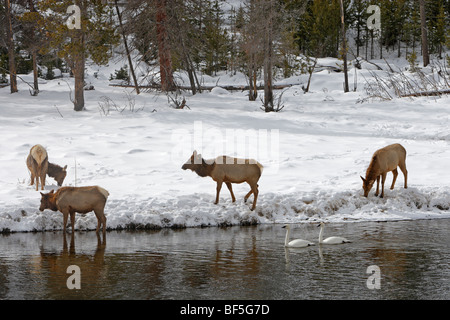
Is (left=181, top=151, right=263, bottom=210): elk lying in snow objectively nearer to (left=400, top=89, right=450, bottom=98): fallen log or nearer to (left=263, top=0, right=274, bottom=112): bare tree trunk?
(left=263, top=0, right=274, bottom=112): bare tree trunk

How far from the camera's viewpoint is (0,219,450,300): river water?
25.8 feet

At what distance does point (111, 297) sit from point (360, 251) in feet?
15.0

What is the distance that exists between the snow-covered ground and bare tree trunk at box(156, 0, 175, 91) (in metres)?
1.26

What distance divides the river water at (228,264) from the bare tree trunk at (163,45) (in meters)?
20.4

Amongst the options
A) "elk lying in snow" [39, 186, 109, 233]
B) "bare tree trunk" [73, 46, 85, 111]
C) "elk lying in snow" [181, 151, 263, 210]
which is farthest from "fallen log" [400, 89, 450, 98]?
→ "elk lying in snow" [39, 186, 109, 233]

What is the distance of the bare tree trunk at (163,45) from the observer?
3142 cm

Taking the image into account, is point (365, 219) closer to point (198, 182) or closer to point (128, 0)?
point (198, 182)

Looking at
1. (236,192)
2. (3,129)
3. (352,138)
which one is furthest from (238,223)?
(3,129)

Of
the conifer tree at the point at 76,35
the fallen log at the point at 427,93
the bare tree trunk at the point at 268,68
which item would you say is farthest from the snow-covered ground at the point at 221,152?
the conifer tree at the point at 76,35

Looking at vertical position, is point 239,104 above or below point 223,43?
below

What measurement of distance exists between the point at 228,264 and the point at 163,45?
23.8 metres

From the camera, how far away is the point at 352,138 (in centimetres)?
2320

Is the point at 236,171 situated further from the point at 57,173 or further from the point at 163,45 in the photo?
the point at 163,45

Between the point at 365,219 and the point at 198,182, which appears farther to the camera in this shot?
the point at 198,182
